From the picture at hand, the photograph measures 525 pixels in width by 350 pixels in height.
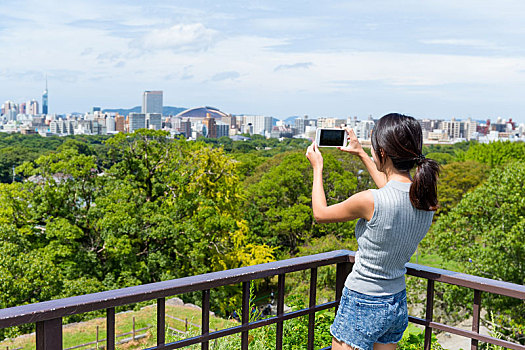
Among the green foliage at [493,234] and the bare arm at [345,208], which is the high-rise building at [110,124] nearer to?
the green foliage at [493,234]

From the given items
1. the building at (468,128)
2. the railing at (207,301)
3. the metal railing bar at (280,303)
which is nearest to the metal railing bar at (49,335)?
the railing at (207,301)

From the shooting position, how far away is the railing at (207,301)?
1618 millimetres

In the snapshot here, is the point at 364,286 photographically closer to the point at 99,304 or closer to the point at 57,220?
the point at 99,304

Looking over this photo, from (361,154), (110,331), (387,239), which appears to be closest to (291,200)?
(361,154)

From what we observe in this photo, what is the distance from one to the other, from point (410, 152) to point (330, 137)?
41 centimetres

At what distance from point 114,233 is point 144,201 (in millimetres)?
2102

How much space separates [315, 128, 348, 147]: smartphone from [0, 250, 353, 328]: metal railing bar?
561mm

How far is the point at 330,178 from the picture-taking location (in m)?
23.1

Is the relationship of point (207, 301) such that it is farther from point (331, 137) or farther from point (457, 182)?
point (457, 182)

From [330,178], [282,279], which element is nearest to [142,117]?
[330,178]

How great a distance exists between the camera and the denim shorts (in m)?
1.96

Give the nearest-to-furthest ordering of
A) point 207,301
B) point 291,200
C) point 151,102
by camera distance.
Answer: point 207,301 < point 291,200 < point 151,102

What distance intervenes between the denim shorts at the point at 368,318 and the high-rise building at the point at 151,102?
642ft

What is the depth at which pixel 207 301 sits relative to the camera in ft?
6.54
